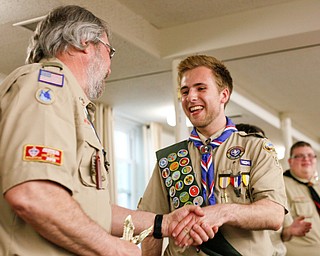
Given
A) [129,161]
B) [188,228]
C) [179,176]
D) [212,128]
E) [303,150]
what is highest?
[129,161]

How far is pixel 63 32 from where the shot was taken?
1.68m

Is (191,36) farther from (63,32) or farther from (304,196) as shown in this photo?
(63,32)

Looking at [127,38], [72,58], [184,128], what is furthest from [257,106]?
[72,58]

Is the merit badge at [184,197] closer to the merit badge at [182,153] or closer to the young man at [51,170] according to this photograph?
the merit badge at [182,153]

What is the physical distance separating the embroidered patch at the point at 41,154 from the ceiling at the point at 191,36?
2642 millimetres

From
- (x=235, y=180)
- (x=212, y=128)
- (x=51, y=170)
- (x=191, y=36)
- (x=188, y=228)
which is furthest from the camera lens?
(x=191, y=36)

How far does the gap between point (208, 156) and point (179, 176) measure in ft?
0.47

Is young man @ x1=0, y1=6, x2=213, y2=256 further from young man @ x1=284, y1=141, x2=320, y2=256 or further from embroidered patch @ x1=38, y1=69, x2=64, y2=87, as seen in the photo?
young man @ x1=284, y1=141, x2=320, y2=256

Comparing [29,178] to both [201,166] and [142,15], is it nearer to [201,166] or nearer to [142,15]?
[201,166]

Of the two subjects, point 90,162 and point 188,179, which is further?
point 188,179

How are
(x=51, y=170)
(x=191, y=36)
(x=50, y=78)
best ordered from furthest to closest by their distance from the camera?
1. (x=191, y=36)
2. (x=50, y=78)
3. (x=51, y=170)

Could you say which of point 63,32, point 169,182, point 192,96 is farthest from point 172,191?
point 63,32

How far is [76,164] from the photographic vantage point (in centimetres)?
144

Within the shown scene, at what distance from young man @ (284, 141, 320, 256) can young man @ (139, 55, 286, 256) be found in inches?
89.7
